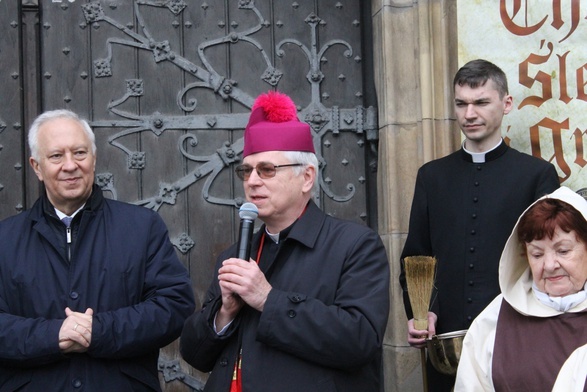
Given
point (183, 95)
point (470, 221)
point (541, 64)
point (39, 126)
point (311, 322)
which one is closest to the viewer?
point (311, 322)

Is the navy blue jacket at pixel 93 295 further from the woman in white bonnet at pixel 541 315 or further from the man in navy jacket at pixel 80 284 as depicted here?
the woman in white bonnet at pixel 541 315

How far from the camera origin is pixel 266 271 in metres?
3.37

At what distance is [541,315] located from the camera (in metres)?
3.19

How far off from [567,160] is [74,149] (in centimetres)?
228

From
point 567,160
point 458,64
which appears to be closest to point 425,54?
point 458,64

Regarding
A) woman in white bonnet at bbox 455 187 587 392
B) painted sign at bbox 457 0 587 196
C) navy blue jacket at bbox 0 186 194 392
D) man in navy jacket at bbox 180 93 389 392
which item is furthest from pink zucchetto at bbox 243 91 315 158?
painted sign at bbox 457 0 587 196

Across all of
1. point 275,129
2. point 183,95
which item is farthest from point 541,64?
point 275,129

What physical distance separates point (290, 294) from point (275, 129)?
578 millimetres

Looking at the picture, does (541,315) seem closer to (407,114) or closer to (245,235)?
(245,235)

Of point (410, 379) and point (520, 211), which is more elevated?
point (520, 211)

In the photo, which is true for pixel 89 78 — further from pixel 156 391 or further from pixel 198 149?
pixel 156 391

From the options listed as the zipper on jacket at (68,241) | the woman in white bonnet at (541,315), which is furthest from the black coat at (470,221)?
the zipper on jacket at (68,241)

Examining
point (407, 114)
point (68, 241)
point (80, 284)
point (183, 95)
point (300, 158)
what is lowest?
point (80, 284)

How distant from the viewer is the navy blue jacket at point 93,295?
141 inches
